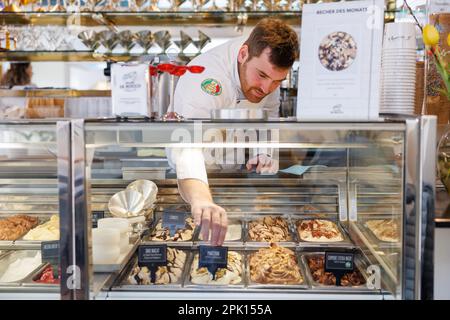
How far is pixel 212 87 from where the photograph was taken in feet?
6.98

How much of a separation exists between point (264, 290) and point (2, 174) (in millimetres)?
1197

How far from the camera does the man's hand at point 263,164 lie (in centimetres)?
179

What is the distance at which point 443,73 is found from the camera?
178 cm

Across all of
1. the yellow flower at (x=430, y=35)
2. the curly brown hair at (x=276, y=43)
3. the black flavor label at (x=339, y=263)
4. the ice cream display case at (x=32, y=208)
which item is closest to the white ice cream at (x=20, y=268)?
the ice cream display case at (x=32, y=208)

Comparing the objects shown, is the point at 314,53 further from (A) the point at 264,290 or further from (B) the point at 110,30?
(B) the point at 110,30

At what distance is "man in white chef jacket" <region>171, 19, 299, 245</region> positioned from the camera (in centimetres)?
173

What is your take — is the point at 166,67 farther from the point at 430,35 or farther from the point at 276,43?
the point at 430,35

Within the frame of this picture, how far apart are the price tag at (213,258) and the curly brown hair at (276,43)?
838mm

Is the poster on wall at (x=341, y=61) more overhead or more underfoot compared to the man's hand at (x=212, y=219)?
more overhead

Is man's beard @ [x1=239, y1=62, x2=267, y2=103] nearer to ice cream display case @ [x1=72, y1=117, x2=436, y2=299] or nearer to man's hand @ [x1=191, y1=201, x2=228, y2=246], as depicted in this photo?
ice cream display case @ [x1=72, y1=117, x2=436, y2=299]

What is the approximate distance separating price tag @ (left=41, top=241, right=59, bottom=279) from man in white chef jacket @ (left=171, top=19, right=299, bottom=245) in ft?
1.53

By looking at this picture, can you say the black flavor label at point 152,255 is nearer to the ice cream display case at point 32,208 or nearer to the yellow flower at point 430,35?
the ice cream display case at point 32,208

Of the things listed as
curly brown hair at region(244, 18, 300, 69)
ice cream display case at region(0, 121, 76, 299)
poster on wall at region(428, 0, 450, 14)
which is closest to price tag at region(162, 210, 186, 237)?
ice cream display case at region(0, 121, 76, 299)
